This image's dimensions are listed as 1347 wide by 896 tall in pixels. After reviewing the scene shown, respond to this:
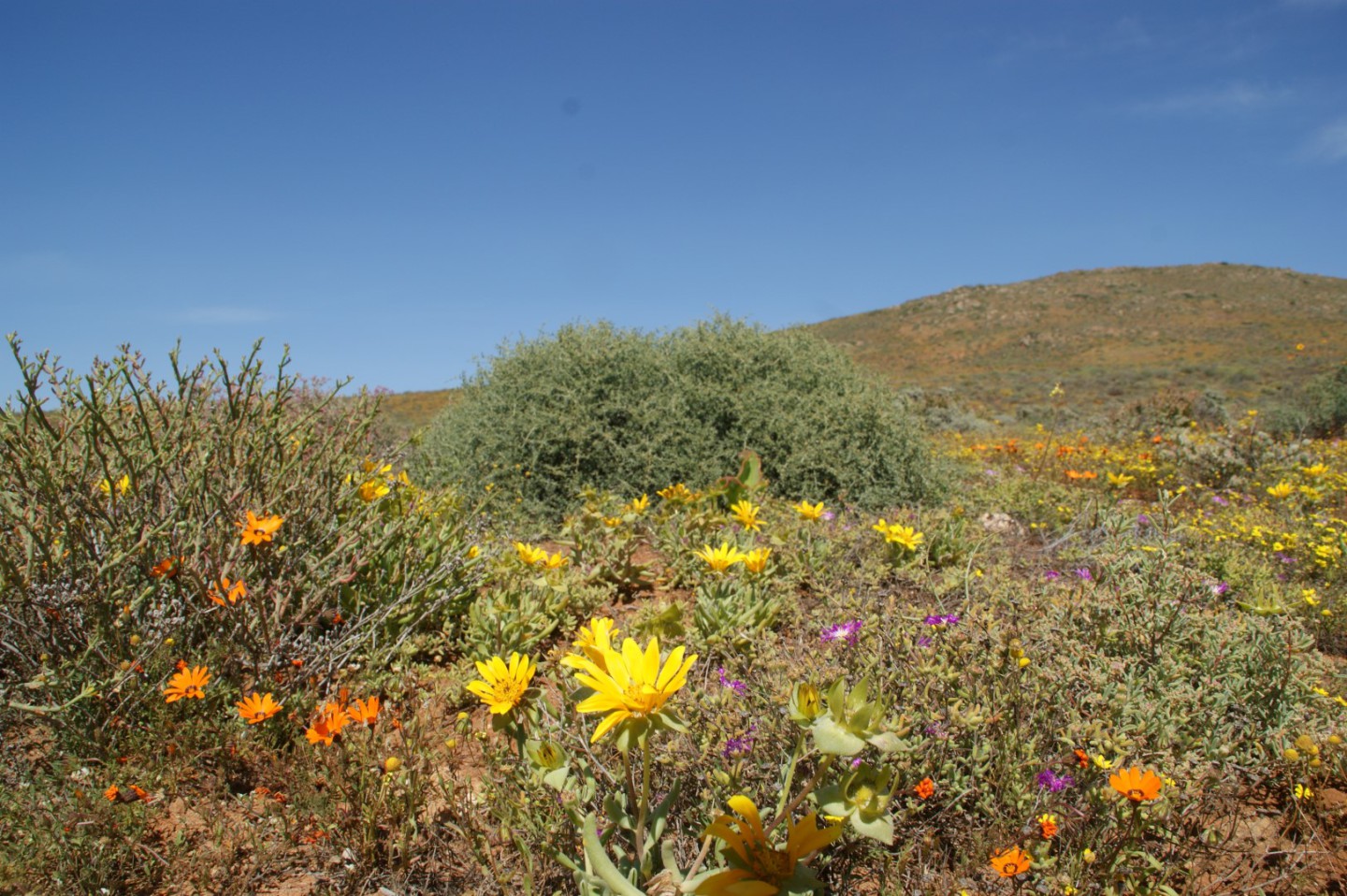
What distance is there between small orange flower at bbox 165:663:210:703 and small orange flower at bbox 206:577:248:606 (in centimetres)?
21

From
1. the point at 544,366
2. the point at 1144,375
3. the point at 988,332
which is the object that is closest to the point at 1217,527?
the point at 544,366

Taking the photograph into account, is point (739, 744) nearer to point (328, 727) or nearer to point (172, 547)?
point (328, 727)

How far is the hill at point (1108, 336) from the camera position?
26828mm

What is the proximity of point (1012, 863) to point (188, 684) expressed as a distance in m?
2.20

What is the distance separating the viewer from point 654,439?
A: 5.38 meters

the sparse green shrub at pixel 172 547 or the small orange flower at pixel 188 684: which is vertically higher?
the sparse green shrub at pixel 172 547

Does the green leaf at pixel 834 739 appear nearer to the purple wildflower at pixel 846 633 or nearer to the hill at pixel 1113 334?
the purple wildflower at pixel 846 633

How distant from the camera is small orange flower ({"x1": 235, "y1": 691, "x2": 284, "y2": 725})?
2.10 meters

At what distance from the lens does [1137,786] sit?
5.08 feet

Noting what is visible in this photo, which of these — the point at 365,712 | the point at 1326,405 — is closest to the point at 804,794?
the point at 365,712

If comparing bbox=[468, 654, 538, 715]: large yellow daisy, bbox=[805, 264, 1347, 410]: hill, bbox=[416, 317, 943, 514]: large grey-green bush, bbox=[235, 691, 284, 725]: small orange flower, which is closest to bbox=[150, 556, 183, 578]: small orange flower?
bbox=[235, 691, 284, 725]: small orange flower

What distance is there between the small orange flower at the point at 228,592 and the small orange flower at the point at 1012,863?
7.03 ft

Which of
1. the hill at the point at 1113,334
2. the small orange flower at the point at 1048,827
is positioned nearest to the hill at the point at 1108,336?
the hill at the point at 1113,334

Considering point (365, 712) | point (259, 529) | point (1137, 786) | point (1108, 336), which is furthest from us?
point (1108, 336)
